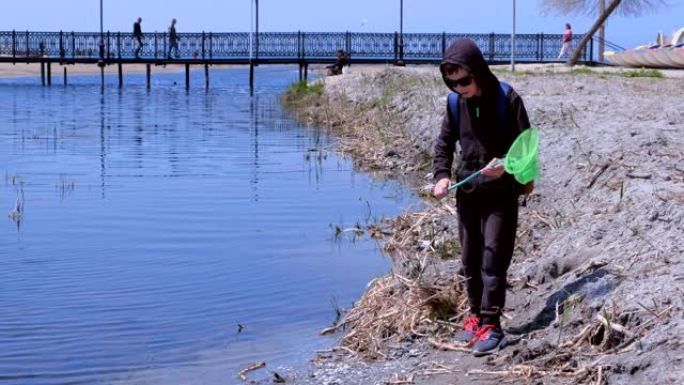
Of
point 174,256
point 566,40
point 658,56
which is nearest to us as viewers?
point 174,256

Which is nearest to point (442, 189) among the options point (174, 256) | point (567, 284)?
point (567, 284)

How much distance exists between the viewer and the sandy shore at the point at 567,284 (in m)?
6.00

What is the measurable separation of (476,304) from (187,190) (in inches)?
327

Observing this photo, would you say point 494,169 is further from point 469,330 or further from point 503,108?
point 469,330

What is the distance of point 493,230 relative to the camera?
21.6 feet

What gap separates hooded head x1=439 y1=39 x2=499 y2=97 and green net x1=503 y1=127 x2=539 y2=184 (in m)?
0.30

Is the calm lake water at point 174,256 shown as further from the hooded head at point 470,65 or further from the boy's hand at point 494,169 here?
the hooded head at point 470,65

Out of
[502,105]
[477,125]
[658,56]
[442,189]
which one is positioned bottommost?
[442,189]

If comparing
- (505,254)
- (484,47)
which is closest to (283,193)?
(505,254)

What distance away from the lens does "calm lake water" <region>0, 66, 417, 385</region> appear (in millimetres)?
7414

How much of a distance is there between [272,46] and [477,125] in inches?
1967

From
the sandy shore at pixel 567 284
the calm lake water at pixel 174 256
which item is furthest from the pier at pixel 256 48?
the sandy shore at pixel 567 284

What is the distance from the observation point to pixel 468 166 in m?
6.72

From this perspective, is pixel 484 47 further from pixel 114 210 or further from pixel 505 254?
pixel 505 254
